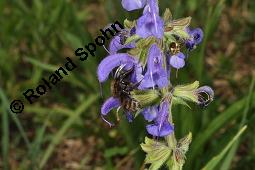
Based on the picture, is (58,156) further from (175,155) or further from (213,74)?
(175,155)

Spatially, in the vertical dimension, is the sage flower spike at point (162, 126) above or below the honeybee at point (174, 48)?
below

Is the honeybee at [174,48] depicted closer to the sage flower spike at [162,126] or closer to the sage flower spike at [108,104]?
the sage flower spike at [162,126]

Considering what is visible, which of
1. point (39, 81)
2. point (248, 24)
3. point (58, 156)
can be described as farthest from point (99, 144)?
point (248, 24)

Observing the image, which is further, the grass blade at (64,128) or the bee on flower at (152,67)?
the grass blade at (64,128)

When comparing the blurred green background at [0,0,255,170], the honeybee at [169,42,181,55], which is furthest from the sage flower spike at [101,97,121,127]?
the blurred green background at [0,0,255,170]

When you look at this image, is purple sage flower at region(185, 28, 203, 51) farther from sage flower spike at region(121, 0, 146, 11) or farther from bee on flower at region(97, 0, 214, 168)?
sage flower spike at region(121, 0, 146, 11)

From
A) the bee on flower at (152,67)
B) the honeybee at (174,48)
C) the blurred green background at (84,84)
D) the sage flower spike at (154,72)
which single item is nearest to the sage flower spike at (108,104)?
the bee on flower at (152,67)
